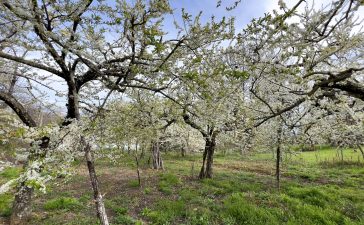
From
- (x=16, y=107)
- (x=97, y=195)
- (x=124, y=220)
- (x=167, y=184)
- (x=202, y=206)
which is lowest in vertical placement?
(x=124, y=220)

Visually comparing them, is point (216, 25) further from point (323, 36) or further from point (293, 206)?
point (293, 206)

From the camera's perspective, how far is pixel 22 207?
27.9 ft

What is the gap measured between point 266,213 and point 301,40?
5.82 m

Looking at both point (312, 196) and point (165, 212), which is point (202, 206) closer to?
point (165, 212)

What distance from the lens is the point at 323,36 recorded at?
5098 millimetres

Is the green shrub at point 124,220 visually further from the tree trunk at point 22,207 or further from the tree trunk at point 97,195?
the tree trunk at point 97,195

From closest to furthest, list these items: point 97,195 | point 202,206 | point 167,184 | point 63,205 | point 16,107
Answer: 1. point 97,195
2. point 16,107
3. point 202,206
4. point 63,205
5. point 167,184

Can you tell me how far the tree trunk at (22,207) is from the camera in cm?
834

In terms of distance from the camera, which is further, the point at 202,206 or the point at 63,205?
the point at 63,205

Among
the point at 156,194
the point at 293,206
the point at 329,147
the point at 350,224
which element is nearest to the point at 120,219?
the point at 156,194

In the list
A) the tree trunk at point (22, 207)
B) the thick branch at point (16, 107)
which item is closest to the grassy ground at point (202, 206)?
the tree trunk at point (22, 207)

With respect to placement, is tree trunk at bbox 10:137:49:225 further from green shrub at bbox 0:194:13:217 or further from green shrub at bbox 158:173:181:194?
green shrub at bbox 158:173:181:194

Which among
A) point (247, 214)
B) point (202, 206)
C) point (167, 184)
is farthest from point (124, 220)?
point (167, 184)

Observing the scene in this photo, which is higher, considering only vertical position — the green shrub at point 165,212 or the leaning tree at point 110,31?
the leaning tree at point 110,31
